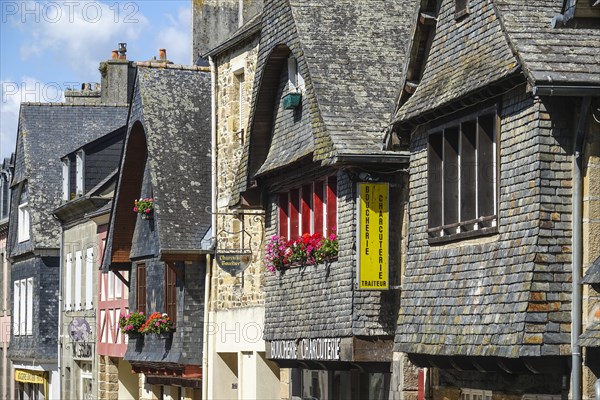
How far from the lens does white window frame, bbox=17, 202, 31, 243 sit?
47.2 meters

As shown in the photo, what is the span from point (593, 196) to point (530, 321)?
4.59 ft

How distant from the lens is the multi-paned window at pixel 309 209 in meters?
22.2

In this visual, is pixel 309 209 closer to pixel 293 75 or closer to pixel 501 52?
pixel 293 75

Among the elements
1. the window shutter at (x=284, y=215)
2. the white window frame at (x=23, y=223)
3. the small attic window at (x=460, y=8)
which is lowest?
the window shutter at (x=284, y=215)

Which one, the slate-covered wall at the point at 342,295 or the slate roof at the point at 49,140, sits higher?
the slate roof at the point at 49,140

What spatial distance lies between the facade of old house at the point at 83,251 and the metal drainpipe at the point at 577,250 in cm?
2419

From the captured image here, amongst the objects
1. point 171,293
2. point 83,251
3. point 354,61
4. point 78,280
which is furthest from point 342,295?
point 78,280

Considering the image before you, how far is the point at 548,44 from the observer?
15695 millimetres

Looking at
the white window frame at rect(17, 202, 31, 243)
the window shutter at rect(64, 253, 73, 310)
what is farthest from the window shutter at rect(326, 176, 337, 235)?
the white window frame at rect(17, 202, 31, 243)

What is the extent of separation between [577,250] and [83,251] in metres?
27.7

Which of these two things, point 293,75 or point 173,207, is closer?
point 293,75

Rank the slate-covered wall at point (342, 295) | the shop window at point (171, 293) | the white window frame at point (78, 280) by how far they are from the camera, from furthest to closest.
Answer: the white window frame at point (78, 280) < the shop window at point (171, 293) < the slate-covered wall at point (342, 295)

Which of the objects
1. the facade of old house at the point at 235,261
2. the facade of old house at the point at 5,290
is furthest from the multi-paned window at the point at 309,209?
the facade of old house at the point at 5,290

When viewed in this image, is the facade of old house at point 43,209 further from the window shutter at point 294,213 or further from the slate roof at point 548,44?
the slate roof at point 548,44
